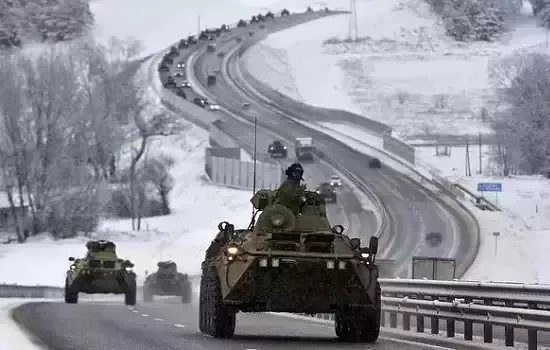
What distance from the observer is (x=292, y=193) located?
23.4m

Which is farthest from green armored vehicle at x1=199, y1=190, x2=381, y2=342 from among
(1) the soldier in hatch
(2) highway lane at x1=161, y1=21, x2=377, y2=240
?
(2) highway lane at x1=161, y1=21, x2=377, y2=240

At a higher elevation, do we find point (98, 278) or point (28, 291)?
point (98, 278)

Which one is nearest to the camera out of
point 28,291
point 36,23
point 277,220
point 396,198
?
point 277,220

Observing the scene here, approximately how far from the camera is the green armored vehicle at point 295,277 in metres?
21.3

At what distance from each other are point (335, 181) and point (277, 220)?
7699 centimetres

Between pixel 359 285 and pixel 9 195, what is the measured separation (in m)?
64.7

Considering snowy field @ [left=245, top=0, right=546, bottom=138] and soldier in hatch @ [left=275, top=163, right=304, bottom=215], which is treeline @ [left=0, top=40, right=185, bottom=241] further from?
soldier in hatch @ [left=275, top=163, right=304, bottom=215]

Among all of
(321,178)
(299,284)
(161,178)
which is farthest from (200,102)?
(299,284)

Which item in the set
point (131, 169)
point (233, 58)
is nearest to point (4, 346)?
point (131, 169)

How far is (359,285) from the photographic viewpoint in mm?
21562

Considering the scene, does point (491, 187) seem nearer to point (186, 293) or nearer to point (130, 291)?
point (186, 293)

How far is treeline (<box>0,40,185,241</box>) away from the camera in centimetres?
8444

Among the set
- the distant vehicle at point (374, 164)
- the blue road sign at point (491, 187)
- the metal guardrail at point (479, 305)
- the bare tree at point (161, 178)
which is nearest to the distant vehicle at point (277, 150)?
the distant vehicle at point (374, 164)

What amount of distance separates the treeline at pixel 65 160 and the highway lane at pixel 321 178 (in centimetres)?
889
